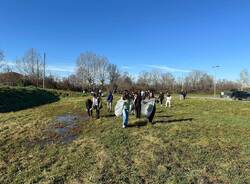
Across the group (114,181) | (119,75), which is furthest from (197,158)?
(119,75)

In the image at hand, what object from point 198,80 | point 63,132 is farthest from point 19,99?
point 198,80

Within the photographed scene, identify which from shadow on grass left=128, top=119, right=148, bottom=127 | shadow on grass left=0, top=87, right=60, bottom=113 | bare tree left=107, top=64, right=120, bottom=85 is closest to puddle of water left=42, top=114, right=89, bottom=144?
shadow on grass left=128, top=119, right=148, bottom=127

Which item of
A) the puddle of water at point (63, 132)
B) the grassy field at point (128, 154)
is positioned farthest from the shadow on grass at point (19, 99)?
the grassy field at point (128, 154)

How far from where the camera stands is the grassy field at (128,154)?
352 inches

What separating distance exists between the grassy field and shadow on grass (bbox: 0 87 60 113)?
1688 cm

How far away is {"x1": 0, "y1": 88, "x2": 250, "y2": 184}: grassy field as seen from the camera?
894 centimetres

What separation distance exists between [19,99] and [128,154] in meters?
31.8

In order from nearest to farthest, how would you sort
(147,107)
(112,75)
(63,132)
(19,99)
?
(63,132) < (147,107) < (19,99) < (112,75)

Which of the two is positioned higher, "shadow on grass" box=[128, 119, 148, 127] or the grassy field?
"shadow on grass" box=[128, 119, 148, 127]

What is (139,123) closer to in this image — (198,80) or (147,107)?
(147,107)

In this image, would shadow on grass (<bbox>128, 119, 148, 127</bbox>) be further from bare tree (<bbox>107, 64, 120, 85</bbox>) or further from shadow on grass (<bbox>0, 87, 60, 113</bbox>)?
bare tree (<bbox>107, 64, 120, 85</bbox>)

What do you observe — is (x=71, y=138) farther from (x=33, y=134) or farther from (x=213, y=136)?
(x=213, y=136)

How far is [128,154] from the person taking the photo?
1120cm

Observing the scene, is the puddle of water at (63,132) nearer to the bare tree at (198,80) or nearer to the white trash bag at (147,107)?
the white trash bag at (147,107)
